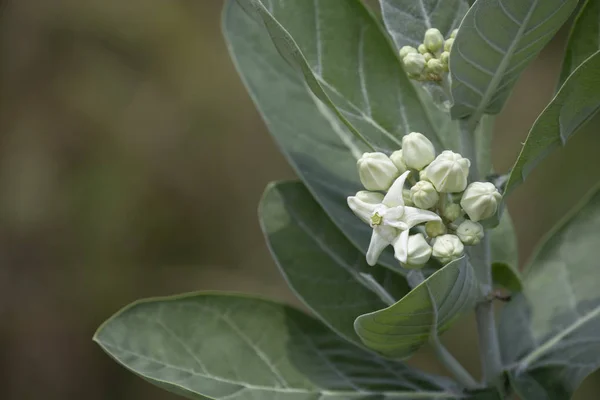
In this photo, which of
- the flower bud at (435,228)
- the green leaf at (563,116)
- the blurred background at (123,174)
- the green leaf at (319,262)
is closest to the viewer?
the green leaf at (563,116)

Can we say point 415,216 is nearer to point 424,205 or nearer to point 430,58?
point 424,205

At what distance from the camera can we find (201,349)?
5.56 feet

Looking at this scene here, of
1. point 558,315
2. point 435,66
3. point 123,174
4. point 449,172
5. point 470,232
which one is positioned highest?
point 435,66

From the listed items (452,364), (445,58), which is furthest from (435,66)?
(452,364)

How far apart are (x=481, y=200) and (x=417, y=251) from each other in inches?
5.5

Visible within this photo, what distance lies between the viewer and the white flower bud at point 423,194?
1.32 meters

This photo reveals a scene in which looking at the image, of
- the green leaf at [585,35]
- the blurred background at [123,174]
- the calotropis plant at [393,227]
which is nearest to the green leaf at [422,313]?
the calotropis plant at [393,227]

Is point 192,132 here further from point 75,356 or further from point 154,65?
point 75,356

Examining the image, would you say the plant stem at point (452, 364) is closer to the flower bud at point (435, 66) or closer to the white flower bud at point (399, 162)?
the white flower bud at point (399, 162)

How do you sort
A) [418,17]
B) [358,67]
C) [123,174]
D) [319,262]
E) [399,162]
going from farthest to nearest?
[123,174], [319,262], [358,67], [418,17], [399,162]

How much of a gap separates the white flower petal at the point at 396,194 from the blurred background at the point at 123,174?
3.02 m

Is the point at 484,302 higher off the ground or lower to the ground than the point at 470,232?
lower

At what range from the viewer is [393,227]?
4.26 feet

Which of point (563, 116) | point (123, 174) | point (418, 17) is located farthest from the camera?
point (123, 174)
